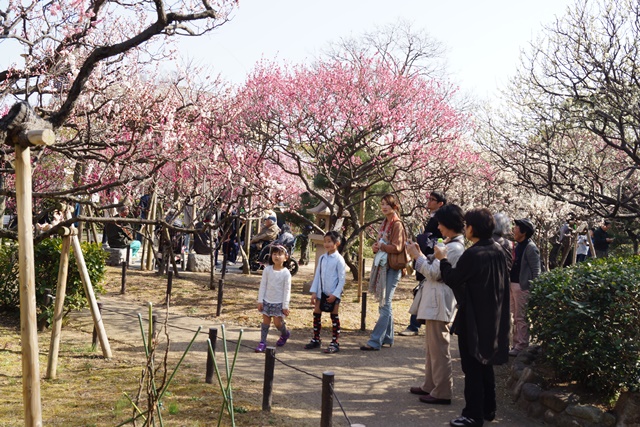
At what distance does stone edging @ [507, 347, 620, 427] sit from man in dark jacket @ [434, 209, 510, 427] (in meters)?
0.68

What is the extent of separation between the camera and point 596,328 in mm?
5438

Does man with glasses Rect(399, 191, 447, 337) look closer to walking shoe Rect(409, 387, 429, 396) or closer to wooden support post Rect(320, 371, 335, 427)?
walking shoe Rect(409, 387, 429, 396)

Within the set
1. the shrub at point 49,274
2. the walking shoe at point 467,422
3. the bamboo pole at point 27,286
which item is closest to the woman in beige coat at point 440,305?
the walking shoe at point 467,422

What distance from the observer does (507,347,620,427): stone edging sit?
17.2 feet

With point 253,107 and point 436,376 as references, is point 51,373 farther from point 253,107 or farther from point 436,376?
point 253,107

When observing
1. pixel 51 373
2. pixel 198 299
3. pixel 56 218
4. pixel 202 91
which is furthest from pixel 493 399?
pixel 202 91

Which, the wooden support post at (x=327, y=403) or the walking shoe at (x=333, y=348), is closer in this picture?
the wooden support post at (x=327, y=403)

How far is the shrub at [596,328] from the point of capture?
529 cm

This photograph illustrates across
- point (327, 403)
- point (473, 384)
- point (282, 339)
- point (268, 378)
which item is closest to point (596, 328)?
point (473, 384)

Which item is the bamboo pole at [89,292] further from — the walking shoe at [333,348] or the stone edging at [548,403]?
the stone edging at [548,403]

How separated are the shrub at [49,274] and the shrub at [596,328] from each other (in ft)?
19.3

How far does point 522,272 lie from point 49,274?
243 inches

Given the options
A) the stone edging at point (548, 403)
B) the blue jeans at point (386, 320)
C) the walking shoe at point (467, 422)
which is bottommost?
the walking shoe at point (467, 422)

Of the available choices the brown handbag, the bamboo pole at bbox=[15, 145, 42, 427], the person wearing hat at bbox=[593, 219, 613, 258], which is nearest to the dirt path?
the brown handbag
